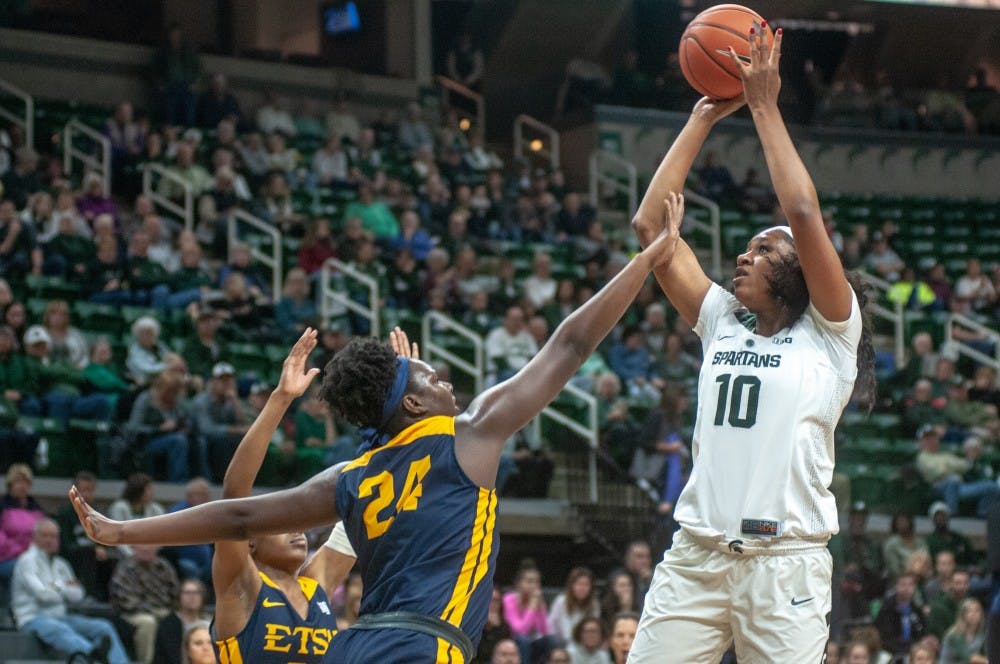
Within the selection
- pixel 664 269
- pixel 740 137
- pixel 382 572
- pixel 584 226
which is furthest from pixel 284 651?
pixel 740 137

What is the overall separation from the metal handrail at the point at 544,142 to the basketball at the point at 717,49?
14797mm

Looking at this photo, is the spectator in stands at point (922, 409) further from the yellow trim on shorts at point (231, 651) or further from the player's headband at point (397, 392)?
the player's headband at point (397, 392)

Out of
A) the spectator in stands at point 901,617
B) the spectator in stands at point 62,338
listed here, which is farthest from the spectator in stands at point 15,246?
the spectator in stands at point 901,617

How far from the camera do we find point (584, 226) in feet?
58.4

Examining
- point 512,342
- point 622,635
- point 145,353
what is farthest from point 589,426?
point 622,635

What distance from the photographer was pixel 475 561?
4051 mm

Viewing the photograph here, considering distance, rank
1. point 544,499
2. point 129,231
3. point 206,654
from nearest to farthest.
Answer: point 206,654
point 544,499
point 129,231

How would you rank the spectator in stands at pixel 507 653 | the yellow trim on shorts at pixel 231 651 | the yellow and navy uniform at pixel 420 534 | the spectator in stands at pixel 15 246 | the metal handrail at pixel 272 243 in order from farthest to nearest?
the metal handrail at pixel 272 243
the spectator in stands at pixel 15 246
the spectator in stands at pixel 507 653
the yellow trim on shorts at pixel 231 651
the yellow and navy uniform at pixel 420 534

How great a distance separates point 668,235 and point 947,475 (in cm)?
1029

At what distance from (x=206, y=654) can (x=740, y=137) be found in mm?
15289

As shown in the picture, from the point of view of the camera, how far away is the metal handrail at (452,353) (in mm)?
13508

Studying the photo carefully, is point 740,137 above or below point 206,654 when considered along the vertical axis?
above

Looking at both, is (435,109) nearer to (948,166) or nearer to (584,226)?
(584,226)

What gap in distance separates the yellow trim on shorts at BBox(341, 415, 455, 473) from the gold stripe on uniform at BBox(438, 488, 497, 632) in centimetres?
18
